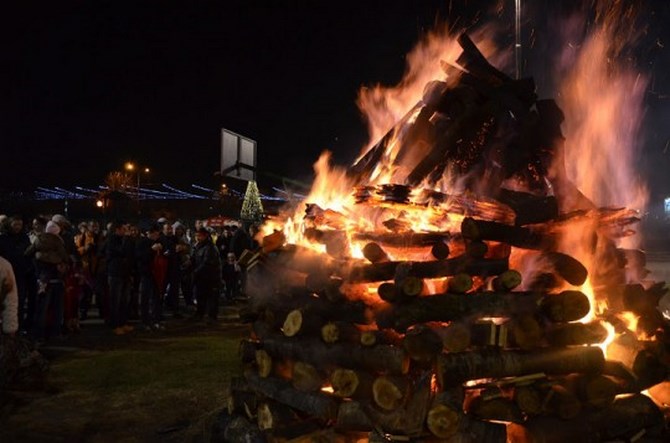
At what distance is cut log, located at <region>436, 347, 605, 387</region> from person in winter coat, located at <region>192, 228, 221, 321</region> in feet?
31.6

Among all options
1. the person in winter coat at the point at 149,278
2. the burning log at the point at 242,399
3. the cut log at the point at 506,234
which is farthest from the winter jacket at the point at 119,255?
the cut log at the point at 506,234

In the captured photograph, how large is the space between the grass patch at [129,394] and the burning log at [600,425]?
3.55 m

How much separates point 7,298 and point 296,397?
372cm

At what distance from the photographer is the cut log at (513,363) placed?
4.61 metres

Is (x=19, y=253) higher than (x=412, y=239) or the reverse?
higher

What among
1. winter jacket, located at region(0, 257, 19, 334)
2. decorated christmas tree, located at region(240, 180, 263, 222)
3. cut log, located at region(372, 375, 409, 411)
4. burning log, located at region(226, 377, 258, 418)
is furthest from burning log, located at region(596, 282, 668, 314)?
decorated christmas tree, located at region(240, 180, 263, 222)

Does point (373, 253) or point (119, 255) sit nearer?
point (373, 253)

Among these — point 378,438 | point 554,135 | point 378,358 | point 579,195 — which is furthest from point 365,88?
point 378,438

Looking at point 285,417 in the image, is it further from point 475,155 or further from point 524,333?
point 475,155

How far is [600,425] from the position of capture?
489cm

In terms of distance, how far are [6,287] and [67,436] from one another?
188 centimetres

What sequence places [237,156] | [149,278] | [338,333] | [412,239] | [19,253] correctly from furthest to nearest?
[237,156] → [149,278] → [19,253] → [412,239] → [338,333]

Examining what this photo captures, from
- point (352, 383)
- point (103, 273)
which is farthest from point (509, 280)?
point (103, 273)

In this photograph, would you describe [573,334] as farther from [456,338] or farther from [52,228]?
[52,228]
